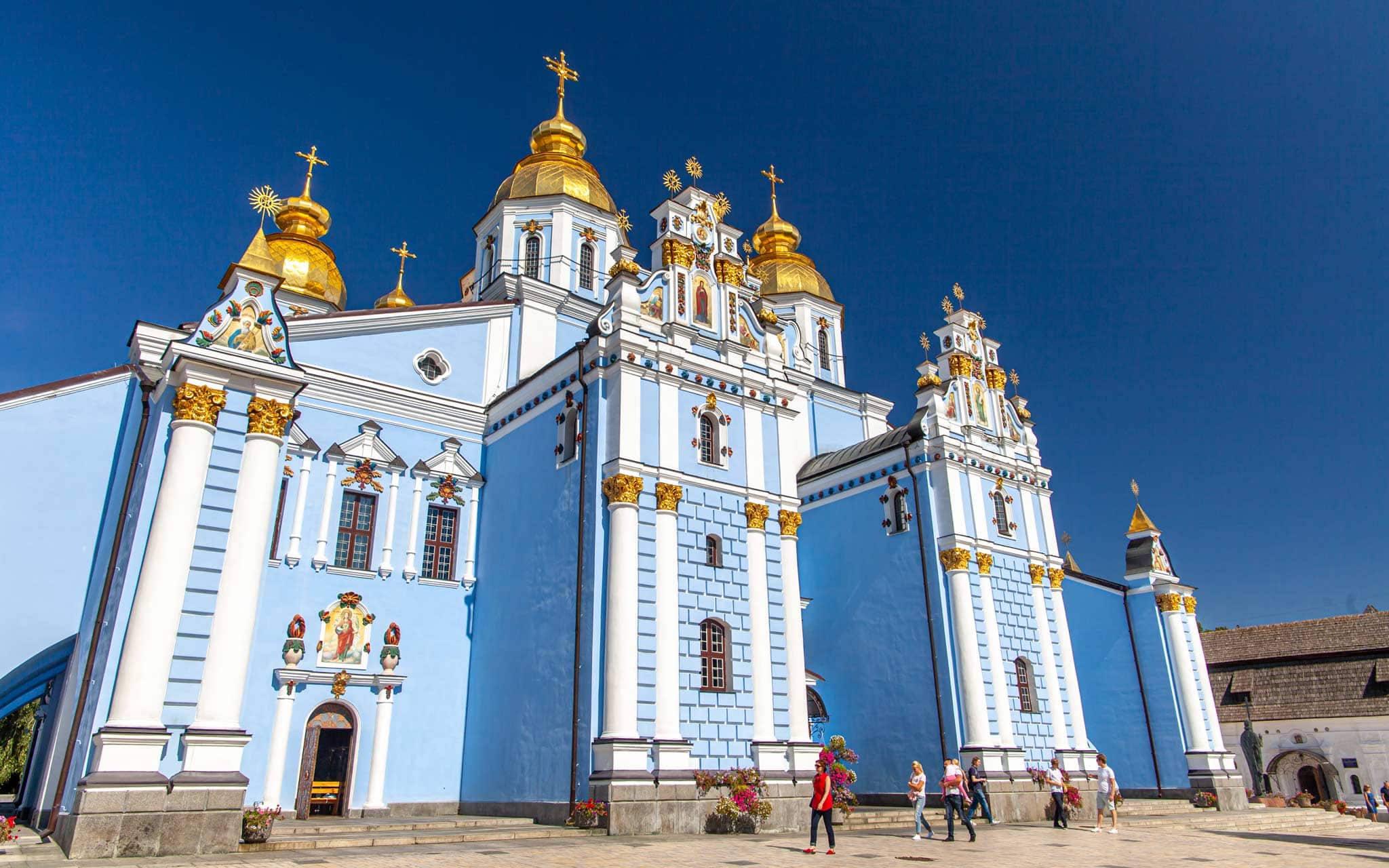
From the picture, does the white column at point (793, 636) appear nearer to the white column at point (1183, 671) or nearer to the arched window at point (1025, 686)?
the arched window at point (1025, 686)

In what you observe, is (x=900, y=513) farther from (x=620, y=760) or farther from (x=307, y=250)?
(x=307, y=250)

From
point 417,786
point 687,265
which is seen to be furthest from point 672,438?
point 417,786

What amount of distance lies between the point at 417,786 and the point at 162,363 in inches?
357

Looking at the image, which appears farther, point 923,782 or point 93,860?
point 923,782

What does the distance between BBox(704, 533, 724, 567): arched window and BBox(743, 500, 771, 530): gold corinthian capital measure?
812mm

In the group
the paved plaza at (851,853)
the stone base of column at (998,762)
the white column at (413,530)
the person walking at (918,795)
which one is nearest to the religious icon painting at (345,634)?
the white column at (413,530)

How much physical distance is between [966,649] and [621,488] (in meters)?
9.02

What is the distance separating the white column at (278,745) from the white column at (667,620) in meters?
6.73

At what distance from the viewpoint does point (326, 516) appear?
60.0 feet

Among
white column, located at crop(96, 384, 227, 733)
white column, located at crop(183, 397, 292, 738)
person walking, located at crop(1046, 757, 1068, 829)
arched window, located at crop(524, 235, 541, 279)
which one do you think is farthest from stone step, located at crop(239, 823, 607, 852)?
arched window, located at crop(524, 235, 541, 279)

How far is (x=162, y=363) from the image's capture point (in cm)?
1374

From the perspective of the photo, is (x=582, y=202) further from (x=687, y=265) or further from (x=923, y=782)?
(x=923, y=782)

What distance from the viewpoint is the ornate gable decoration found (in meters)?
13.4

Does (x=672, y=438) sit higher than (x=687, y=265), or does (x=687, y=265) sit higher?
(x=687, y=265)
